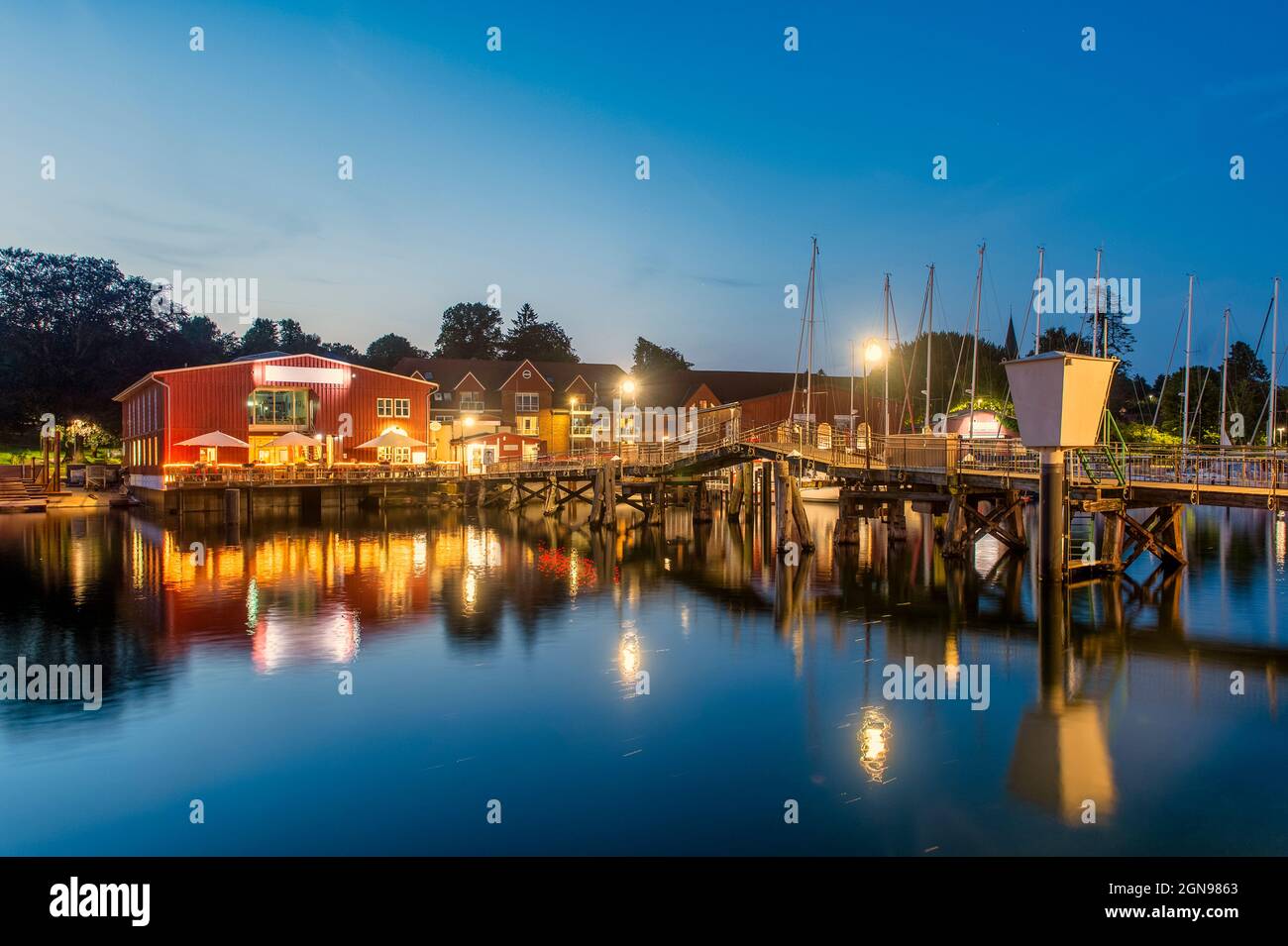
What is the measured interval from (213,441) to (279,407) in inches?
210

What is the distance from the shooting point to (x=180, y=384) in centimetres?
5766

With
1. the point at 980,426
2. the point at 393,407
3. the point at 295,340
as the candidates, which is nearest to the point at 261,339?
the point at 295,340

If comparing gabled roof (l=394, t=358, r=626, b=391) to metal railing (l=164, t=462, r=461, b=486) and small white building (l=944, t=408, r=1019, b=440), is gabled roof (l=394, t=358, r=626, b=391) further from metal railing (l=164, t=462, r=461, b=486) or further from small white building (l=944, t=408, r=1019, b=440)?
small white building (l=944, t=408, r=1019, b=440)

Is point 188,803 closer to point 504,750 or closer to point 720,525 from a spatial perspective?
point 504,750

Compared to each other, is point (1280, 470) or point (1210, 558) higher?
point (1280, 470)

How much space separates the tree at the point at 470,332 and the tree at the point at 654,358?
20.3m

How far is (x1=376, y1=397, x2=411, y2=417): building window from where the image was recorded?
6425cm

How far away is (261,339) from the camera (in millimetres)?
115375

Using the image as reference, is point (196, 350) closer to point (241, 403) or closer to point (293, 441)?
point (241, 403)

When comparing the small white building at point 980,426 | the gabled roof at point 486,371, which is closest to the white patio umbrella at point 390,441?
the gabled roof at point 486,371

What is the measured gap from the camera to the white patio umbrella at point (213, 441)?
56125 mm

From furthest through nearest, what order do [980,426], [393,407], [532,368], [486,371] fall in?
[486,371], [532,368], [393,407], [980,426]
